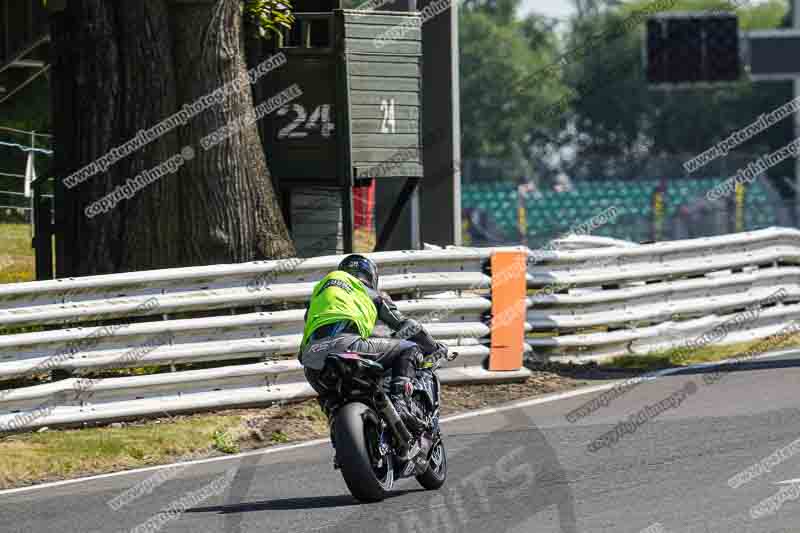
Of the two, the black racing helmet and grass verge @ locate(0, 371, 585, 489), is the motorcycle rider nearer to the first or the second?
the black racing helmet

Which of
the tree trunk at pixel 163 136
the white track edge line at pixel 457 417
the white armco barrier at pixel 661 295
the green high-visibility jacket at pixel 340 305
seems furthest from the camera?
the white armco barrier at pixel 661 295

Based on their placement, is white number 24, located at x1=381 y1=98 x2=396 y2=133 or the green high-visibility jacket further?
white number 24, located at x1=381 y1=98 x2=396 y2=133

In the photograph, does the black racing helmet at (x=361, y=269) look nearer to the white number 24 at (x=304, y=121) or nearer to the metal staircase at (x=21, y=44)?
the white number 24 at (x=304, y=121)

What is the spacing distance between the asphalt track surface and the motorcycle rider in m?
0.63

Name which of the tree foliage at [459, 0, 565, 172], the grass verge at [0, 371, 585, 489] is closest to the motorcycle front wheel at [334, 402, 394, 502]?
the grass verge at [0, 371, 585, 489]

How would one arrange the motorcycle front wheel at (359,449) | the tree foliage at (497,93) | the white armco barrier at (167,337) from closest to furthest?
the motorcycle front wheel at (359,449) < the white armco barrier at (167,337) < the tree foliage at (497,93)

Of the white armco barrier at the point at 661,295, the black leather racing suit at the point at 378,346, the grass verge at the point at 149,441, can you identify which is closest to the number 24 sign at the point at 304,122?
the white armco barrier at the point at 661,295

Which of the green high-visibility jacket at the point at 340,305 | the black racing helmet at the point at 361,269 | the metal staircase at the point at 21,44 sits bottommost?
the green high-visibility jacket at the point at 340,305

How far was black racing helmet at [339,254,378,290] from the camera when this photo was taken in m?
9.57

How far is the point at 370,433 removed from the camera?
8.93m

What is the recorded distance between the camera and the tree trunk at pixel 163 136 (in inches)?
540

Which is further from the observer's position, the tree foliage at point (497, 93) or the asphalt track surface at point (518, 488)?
the tree foliage at point (497, 93)

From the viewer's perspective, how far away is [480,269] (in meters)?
14.5

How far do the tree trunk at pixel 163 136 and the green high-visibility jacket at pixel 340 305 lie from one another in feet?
15.0
